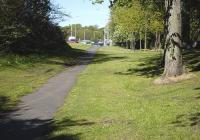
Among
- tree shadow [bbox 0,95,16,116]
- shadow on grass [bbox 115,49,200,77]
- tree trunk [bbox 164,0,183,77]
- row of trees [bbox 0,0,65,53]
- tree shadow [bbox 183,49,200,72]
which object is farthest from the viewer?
row of trees [bbox 0,0,65,53]

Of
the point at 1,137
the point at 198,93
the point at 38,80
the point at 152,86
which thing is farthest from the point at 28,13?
the point at 1,137

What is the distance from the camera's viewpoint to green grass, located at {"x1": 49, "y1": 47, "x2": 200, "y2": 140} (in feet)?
33.9

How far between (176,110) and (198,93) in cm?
264

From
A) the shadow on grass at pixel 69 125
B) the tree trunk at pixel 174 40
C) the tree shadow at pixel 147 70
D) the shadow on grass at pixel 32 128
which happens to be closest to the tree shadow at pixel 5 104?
the shadow on grass at pixel 32 128

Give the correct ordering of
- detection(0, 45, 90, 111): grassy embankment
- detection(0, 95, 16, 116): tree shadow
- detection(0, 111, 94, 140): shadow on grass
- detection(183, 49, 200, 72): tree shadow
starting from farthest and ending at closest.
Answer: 1. detection(183, 49, 200, 72): tree shadow
2. detection(0, 45, 90, 111): grassy embankment
3. detection(0, 95, 16, 116): tree shadow
4. detection(0, 111, 94, 140): shadow on grass

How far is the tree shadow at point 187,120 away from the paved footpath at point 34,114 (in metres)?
2.94

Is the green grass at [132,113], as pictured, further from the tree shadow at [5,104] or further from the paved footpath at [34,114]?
the tree shadow at [5,104]

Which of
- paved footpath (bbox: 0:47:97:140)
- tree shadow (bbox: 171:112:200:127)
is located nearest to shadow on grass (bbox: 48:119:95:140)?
paved footpath (bbox: 0:47:97:140)

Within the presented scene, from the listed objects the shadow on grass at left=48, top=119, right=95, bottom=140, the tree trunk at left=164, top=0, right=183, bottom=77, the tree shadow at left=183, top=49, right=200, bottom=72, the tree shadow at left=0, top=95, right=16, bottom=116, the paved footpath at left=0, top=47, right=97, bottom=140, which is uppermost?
the tree trunk at left=164, top=0, right=183, bottom=77

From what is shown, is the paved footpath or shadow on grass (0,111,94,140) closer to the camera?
shadow on grass (0,111,94,140)

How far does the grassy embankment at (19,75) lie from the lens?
17.2 meters

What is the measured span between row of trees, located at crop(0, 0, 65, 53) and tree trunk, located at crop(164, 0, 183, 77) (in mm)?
15077

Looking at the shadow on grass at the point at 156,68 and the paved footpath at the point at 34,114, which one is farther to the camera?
the shadow on grass at the point at 156,68

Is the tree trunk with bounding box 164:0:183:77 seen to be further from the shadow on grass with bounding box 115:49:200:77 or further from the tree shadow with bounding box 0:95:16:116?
the tree shadow with bounding box 0:95:16:116
